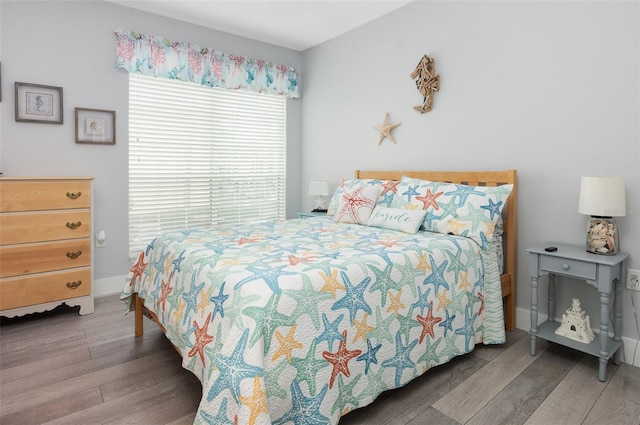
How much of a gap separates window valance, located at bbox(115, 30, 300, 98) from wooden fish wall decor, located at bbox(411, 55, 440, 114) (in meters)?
1.73

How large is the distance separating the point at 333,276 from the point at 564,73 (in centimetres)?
205

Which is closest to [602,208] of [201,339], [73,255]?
[201,339]

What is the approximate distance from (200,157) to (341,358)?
9.61ft

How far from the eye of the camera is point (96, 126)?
320cm

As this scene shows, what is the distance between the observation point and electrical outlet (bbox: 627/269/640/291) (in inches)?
82.9

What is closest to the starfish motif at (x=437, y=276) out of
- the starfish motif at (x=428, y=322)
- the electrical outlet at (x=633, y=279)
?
the starfish motif at (x=428, y=322)

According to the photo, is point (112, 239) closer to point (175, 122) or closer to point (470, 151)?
point (175, 122)

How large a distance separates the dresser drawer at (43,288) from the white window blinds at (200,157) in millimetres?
686

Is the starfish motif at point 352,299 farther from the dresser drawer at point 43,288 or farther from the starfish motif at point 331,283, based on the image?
the dresser drawer at point 43,288

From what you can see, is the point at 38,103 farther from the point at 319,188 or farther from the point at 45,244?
the point at 319,188

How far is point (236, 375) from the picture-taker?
4.09ft

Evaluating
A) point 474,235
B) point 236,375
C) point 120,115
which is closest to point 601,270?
point 474,235

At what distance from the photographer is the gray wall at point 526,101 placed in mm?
2148

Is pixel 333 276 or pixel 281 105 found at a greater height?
pixel 281 105
